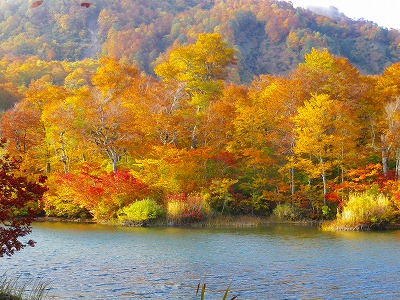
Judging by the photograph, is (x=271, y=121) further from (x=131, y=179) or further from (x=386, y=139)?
(x=131, y=179)

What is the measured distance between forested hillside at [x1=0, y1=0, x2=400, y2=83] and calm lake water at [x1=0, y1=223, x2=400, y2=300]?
5903 centimetres

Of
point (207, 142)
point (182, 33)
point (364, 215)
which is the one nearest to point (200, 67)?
point (207, 142)

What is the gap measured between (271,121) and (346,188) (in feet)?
22.1

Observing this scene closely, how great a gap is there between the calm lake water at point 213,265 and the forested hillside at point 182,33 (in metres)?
59.0

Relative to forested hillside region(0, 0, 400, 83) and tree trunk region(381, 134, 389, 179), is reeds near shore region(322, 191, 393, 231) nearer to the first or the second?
tree trunk region(381, 134, 389, 179)

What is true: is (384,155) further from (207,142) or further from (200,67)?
(200,67)

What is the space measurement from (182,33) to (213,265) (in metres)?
88.2

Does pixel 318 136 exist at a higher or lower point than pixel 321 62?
lower

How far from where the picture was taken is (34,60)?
76.3 metres

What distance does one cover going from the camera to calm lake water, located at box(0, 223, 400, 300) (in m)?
11.8

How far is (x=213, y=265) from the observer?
15.2 meters

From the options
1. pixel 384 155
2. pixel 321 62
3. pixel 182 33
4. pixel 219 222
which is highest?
pixel 182 33

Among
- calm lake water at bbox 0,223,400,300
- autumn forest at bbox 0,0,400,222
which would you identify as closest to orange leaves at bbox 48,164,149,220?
autumn forest at bbox 0,0,400,222

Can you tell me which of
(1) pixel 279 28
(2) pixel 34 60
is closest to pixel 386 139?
(2) pixel 34 60
